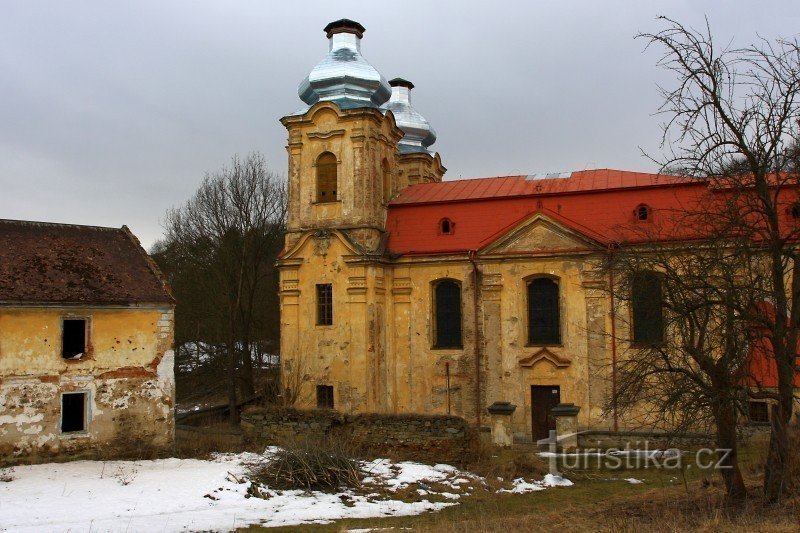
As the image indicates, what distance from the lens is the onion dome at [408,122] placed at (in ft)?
106

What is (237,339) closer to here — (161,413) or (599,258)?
(161,413)

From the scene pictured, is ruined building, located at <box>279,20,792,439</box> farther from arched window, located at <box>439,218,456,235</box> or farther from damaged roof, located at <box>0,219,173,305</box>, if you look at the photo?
damaged roof, located at <box>0,219,173,305</box>

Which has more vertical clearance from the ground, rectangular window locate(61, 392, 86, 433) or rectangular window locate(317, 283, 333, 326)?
rectangular window locate(317, 283, 333, 326)

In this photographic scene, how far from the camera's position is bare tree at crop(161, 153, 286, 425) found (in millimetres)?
32656

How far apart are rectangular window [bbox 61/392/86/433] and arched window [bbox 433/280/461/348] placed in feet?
35.6

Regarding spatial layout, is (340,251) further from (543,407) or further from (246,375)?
(246,375)

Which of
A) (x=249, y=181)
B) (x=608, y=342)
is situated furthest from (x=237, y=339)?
(x=608, y=342)

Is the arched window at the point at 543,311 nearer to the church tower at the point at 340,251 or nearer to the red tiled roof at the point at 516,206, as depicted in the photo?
the red tiled roof at the point at 516,206

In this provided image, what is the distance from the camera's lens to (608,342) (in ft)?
71.6

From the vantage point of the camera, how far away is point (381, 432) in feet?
56.7

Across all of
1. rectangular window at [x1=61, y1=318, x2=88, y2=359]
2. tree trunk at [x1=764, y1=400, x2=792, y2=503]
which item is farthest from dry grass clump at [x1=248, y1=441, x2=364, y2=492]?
tree trunk at [x1=764, y1=400, x2=792, y2=503]

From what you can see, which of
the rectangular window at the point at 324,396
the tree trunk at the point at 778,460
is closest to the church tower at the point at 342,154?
the rectangular window at the point at 324,396

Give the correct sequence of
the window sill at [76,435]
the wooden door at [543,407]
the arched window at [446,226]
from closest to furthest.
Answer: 1. the window sill at [76,435]
2. the wooden door at [543,407]
3. the arched window at [446,226]

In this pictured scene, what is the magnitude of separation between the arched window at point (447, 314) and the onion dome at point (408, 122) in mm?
9698
